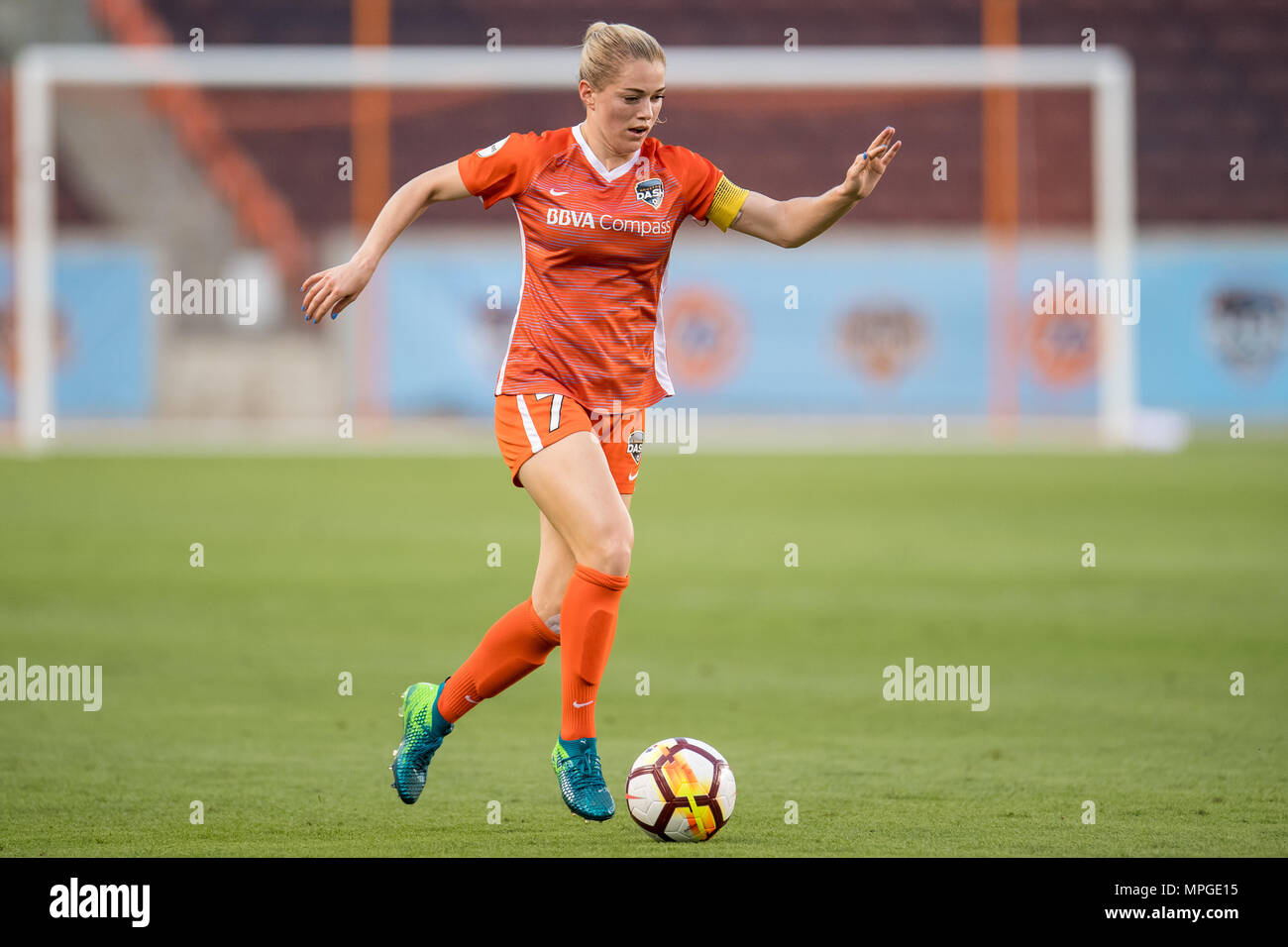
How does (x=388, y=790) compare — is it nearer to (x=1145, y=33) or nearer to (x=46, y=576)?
(x=46, y=576)

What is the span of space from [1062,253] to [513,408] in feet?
57.6

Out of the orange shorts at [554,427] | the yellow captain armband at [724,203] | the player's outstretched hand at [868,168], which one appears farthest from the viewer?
the yellow captain armband at [724,203]

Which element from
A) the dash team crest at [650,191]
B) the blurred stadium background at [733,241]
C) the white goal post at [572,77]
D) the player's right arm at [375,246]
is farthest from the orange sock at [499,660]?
the white goal post at [572,77]

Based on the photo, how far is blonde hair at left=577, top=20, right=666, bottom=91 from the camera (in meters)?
4.84

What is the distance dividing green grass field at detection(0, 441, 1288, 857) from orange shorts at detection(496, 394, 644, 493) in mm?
1019

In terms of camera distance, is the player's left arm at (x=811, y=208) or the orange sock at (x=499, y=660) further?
the orange sock at (x=499, y=660)

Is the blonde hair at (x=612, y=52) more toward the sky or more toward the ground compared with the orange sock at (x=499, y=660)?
more toward the sky

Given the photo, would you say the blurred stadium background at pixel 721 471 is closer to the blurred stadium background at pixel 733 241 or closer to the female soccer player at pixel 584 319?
the blurred stadium background at pixel 733 241

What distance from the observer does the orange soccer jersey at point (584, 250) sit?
496 centimetres

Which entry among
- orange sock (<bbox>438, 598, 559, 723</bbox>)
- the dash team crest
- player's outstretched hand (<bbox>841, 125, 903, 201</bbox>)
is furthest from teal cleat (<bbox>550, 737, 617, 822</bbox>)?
player's outstretched hand (<bbox>841, 125, 903, 201</bbox>)

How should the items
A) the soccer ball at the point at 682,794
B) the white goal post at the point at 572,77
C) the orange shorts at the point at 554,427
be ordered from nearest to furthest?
1. the soccer ball at the point at 682,794
2. the orange shorts at the point at 554,427
3. the white goal post at the point at 572,77

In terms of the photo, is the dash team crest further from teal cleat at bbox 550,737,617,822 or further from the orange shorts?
teal cleat at bbox 550,737,617,822

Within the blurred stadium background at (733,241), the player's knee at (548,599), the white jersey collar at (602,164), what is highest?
the blurred stadium background at (733,241)

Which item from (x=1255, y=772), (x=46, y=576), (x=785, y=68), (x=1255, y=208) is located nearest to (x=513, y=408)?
(x=1255, y=772)
